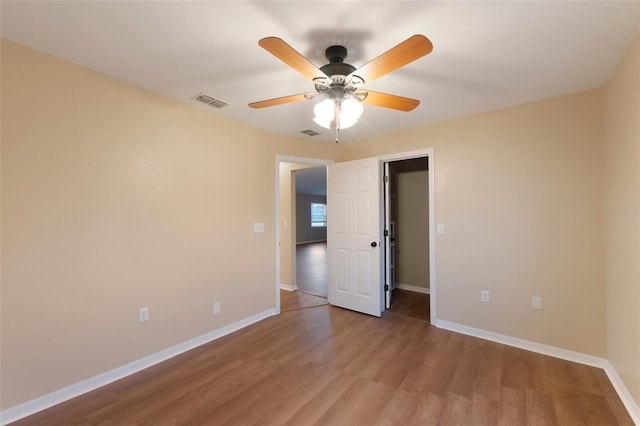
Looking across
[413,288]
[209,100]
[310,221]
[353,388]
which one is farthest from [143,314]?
[310,221]

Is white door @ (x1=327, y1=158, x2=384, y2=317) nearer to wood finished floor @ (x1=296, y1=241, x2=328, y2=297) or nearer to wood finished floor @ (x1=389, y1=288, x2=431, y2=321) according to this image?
wood finished floor @ (x1=389, y1=288, x2=431, y2=321)

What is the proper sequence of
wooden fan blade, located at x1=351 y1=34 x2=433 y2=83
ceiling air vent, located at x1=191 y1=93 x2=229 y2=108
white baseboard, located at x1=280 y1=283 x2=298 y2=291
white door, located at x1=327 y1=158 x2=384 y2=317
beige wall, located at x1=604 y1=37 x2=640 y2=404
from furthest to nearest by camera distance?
white baseboard, located at x1=280 y1=283 x2=298 y2=291
white door, located at x1=327 y1=158 x2=384 y2=317
ceiling air vent, located at x1=191 y1=93 x2=229 y2=108
beige wall, located at x1=604 y1=37 x2=640 y2=404
wooden fan blade, located at x1=351 y1=34 x2=433 y2=83

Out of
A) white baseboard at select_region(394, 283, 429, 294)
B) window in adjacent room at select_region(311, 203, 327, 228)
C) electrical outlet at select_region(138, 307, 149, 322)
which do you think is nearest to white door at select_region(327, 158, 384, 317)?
white baseboard at select_region(394, 283, 429, 294)

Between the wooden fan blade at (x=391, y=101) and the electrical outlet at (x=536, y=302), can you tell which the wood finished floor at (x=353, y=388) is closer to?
the electrical outlet at (x=536, y=302)

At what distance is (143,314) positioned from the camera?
91.8 inches

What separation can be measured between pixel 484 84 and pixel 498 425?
8.08 feet

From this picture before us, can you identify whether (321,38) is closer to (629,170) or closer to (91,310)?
(629,170)

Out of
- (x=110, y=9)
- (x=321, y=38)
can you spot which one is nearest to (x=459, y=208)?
(x=321, y=38)

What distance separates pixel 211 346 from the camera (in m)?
2.71

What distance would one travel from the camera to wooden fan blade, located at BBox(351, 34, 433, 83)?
1.22 meters

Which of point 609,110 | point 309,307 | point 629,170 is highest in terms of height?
point 609,110

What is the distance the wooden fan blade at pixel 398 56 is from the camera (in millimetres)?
1219

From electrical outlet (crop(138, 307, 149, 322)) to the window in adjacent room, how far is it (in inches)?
405

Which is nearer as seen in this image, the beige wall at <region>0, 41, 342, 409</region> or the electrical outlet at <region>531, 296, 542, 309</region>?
the beige wall at <region>0, 41, 342, 409</region>
